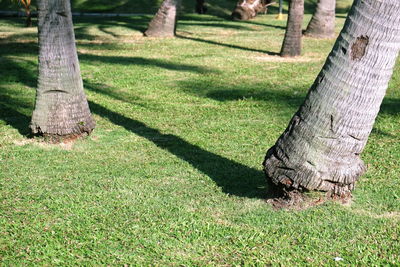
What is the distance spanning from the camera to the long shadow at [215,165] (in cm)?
648

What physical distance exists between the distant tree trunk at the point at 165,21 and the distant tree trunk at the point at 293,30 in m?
4.84

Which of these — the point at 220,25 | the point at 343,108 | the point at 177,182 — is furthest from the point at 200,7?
the point at 343,108

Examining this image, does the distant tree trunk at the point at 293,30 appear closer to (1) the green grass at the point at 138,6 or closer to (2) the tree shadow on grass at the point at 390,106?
(2) the tree shadow on grass at the point at 390,106

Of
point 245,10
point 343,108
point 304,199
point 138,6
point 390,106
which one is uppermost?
point 343,108

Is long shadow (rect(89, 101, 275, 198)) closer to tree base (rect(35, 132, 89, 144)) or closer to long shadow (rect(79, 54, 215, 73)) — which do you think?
tree base (rect(35, 132, 89, 144))

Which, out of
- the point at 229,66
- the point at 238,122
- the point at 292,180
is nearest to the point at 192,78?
the point at 229,66

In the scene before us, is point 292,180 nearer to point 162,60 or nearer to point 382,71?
point 382,71

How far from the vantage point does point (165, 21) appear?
19.1 meters

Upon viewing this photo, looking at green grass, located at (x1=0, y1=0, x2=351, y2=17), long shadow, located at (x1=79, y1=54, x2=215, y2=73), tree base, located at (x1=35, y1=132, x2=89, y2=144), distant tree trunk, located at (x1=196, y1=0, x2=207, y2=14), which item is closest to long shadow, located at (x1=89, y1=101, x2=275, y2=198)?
tree base, located at (x1=35, y1=132, x2=89, y2=144)

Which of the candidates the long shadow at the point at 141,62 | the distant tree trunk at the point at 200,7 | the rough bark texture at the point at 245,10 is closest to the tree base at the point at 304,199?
the long shadow at the point at 141,62

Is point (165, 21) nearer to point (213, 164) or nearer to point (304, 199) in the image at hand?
point (213, 164)

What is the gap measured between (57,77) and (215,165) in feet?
8.48

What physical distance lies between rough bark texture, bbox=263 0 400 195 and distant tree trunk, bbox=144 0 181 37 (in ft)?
45.6

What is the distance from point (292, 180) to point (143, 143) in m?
3.22
